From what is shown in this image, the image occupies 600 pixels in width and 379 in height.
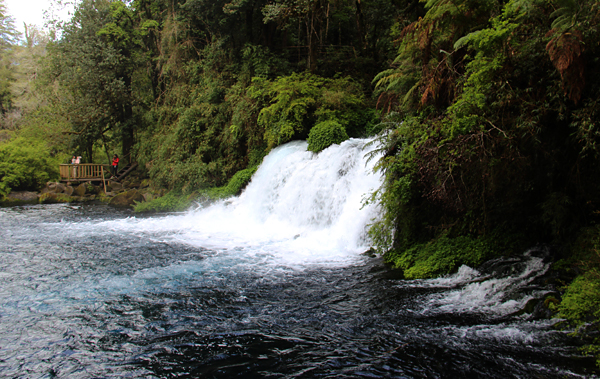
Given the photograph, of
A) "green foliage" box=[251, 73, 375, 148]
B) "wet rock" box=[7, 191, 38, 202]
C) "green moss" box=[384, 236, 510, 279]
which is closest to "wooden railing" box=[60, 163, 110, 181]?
"wet rock" box=[7, 191, 38, 202]

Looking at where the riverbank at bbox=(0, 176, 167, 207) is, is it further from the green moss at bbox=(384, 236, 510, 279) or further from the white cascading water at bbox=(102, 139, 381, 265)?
the green moss at bbox=(384, 236, 510, 279)

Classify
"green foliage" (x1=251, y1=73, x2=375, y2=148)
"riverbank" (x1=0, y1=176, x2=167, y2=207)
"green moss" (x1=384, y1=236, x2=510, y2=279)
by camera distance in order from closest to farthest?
"green moss" (x1=384, y1=236, x2=510, y2=279)
"green foliage" (x1=251, y1=73, x2=375, y2=148)
"riverbank" (x1=0, y1=176, x2=167, y2=207)

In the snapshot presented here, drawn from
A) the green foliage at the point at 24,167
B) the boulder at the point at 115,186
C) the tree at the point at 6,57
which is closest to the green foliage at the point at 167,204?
the boulder at the point at 115,186

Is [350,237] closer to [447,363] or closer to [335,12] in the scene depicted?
[447,363]

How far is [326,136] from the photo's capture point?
13.5 m

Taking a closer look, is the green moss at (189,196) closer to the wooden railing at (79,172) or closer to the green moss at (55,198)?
the green moss at (55,198)

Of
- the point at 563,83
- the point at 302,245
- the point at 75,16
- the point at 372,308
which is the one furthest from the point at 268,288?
the point at 75,16

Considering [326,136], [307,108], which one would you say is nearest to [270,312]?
[326,136]

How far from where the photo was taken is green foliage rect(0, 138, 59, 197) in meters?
22.1

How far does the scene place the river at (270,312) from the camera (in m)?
4.43

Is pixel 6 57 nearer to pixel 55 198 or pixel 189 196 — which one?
pixel 55 198

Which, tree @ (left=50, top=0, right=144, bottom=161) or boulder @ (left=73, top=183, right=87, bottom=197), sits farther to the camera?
tree @ (left=50, top=0, right=144, bottom=161)

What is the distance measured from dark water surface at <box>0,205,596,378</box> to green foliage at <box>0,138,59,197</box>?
653 inches

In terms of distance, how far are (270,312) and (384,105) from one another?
6.69 m
